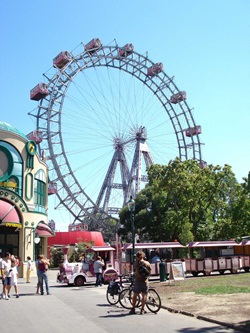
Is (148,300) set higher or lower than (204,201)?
lower

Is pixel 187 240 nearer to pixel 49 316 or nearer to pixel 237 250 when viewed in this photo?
pixel 237 250

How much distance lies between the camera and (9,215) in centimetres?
3419

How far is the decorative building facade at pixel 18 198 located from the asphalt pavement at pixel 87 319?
19.1 meters

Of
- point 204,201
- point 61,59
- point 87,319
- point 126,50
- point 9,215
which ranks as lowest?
point 87,319

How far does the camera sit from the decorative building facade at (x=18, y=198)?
34.8 meters

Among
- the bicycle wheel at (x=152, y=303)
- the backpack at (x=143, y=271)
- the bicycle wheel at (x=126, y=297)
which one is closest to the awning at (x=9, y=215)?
the bicycle wheel at (x=126, y=297)

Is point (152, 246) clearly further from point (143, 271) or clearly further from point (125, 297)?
point (143, 271)

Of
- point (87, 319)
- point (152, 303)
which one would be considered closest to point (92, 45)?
point (152, 303)

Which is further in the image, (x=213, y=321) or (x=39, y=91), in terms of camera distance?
(x=39, y=91)

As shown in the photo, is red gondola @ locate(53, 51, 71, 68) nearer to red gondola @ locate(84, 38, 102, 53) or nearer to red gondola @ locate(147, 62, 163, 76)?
red gondola @ locate(84, 38, 102, 53)

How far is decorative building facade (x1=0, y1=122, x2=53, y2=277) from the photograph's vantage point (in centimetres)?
3481

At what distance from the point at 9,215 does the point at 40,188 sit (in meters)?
5.81

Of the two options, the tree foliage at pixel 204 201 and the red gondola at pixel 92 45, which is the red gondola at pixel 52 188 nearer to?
Result: the tree foliage at pixel 204 201

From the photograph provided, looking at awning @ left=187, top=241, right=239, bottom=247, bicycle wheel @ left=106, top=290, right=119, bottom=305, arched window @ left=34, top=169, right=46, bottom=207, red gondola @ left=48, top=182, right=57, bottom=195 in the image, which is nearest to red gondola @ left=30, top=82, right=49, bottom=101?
red gondola @ left=48, top=182, right=57, bottom=195
